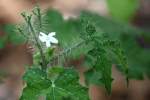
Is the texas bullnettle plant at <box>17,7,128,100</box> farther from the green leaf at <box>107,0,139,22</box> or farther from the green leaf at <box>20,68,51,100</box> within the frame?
the green leaf at <box>107,0,139,22</box>

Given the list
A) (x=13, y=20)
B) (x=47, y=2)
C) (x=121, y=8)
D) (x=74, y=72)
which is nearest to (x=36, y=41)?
(x=74, y=72)

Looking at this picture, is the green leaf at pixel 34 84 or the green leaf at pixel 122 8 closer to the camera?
the green leaf at pixel 34 84

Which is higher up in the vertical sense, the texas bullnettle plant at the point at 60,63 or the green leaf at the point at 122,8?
the green leaf at the point at 122,8

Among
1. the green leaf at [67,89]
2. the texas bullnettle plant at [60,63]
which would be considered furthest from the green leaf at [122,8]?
the green leaf at [67,89]

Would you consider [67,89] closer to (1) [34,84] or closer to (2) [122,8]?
(1) [34,84]

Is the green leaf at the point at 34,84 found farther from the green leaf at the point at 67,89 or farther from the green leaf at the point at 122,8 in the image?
the green leaf at the point at 122,8

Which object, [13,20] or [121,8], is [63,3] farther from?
[121,8]

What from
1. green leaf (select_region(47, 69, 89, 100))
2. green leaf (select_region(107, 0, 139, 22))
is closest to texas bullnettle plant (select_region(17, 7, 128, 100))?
green leaf (select_region(47, 69, 89, 100))

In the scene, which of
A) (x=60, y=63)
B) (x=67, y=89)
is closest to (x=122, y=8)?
(x=60, y=63)
